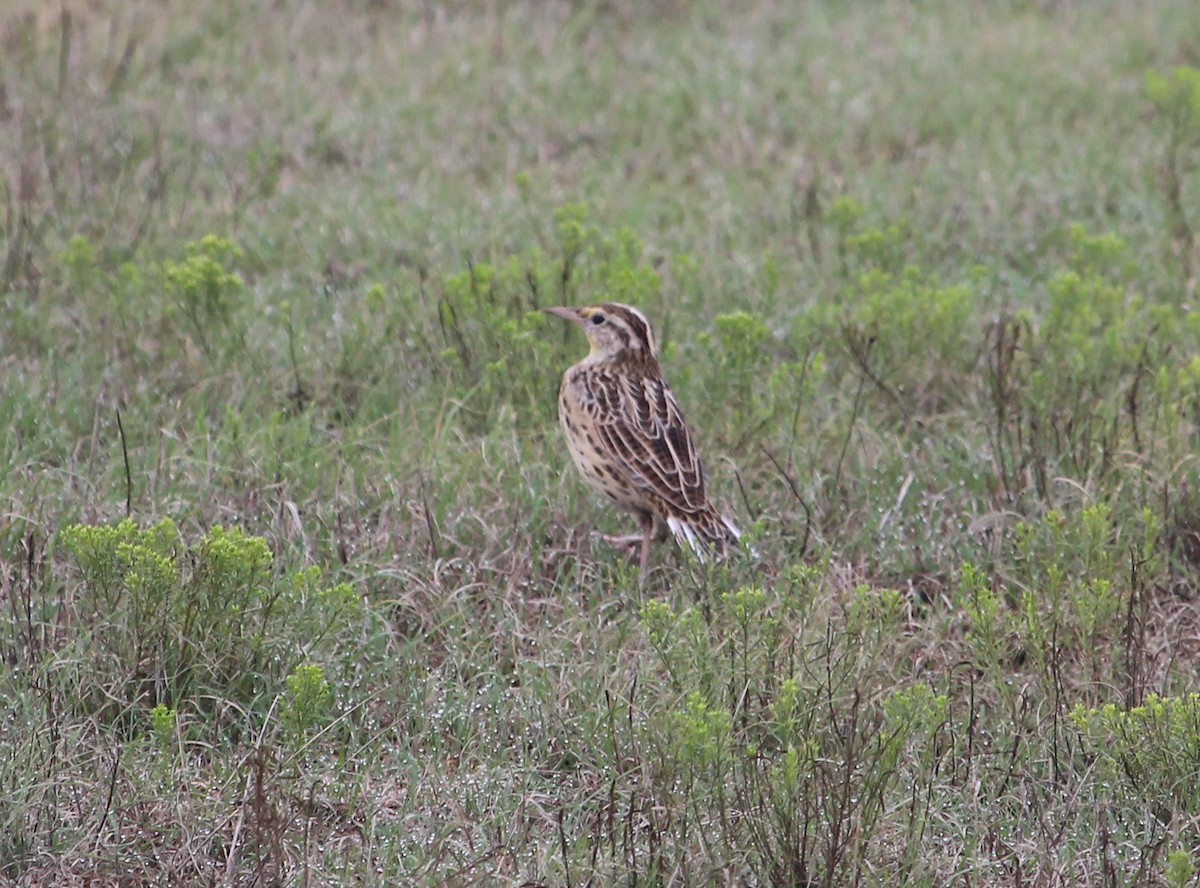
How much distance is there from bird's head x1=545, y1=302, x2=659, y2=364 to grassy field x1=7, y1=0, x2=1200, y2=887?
47 cm

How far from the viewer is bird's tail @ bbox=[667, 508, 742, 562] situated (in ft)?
19.1

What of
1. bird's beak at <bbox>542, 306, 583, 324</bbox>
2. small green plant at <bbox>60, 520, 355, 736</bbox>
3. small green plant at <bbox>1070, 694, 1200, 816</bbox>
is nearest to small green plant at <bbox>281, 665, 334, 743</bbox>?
small green plant at <bbox>60, 520, 355, 736</bbox>

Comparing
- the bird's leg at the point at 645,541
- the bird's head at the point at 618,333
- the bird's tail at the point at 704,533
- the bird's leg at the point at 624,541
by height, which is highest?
the bird's head at the point at 618,333

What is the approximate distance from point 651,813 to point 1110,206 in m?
6.40

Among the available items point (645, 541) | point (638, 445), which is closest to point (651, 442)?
point (638, 445)

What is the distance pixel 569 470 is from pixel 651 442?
0.63m

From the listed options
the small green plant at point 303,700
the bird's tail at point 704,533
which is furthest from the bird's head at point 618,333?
the small green plant at point 303,700

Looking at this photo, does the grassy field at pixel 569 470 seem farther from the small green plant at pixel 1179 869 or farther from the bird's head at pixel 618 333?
the bird's head at pixel 618 333

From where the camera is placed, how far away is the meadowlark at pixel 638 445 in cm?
595

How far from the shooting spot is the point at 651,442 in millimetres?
6066

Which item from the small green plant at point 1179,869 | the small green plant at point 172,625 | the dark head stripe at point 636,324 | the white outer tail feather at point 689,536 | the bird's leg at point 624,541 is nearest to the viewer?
the small green plant at point 1179,869

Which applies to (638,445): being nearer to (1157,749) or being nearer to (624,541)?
(624,541)

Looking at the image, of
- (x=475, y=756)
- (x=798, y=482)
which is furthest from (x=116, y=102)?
(x=475, y=756)

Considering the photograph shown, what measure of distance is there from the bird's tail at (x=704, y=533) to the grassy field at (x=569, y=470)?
0.12m
